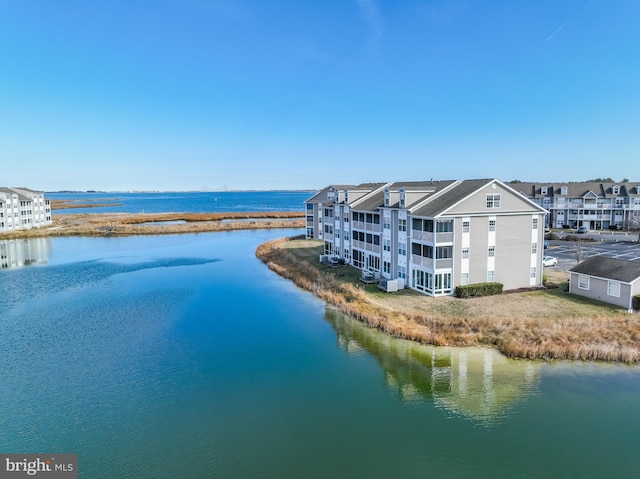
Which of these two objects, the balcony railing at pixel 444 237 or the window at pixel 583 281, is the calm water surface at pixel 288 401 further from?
the window at pixel 583 281

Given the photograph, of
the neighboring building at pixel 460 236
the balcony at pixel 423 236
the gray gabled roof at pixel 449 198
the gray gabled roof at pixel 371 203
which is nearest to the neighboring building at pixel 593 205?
the gray gabled roof at pixel 371 203

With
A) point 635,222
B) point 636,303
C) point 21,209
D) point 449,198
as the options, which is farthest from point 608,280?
point 21,209

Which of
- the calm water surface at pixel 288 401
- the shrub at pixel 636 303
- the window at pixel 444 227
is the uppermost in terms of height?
the window at pixel 444 227

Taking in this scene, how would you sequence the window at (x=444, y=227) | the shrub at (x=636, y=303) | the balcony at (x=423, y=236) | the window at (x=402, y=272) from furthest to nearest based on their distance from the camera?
the window at (x=402, y=272) → the balcony at (x=423, y=236) → the window at (x=444, y=227) → the shrub at (x=636, y=303)

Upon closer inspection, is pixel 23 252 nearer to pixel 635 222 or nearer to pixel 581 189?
pixel 581 189

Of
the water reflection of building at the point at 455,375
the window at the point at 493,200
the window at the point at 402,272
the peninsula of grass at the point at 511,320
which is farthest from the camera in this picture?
the window at the point at 402,272

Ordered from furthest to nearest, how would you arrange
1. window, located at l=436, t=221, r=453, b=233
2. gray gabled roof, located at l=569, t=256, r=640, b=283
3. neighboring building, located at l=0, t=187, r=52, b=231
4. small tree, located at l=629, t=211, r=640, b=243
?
neighboring building, located at l=0, t=187, r=52, b=231
small tree, located at l=629, t=211, r=640, b=243
window, located at l=436, t=221, r=453, b=233
gray gabled roof, located at l=569, t=256, r=640, b=283

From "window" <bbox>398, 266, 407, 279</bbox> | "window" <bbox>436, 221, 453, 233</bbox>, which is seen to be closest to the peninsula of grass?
"window" <bbox>398, 266, 407, 279</bbox>

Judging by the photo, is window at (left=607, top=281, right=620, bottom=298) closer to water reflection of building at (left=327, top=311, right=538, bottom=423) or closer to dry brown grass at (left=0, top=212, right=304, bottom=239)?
water reflection of building at (left=327, top=311, right=538, bottom=423)
